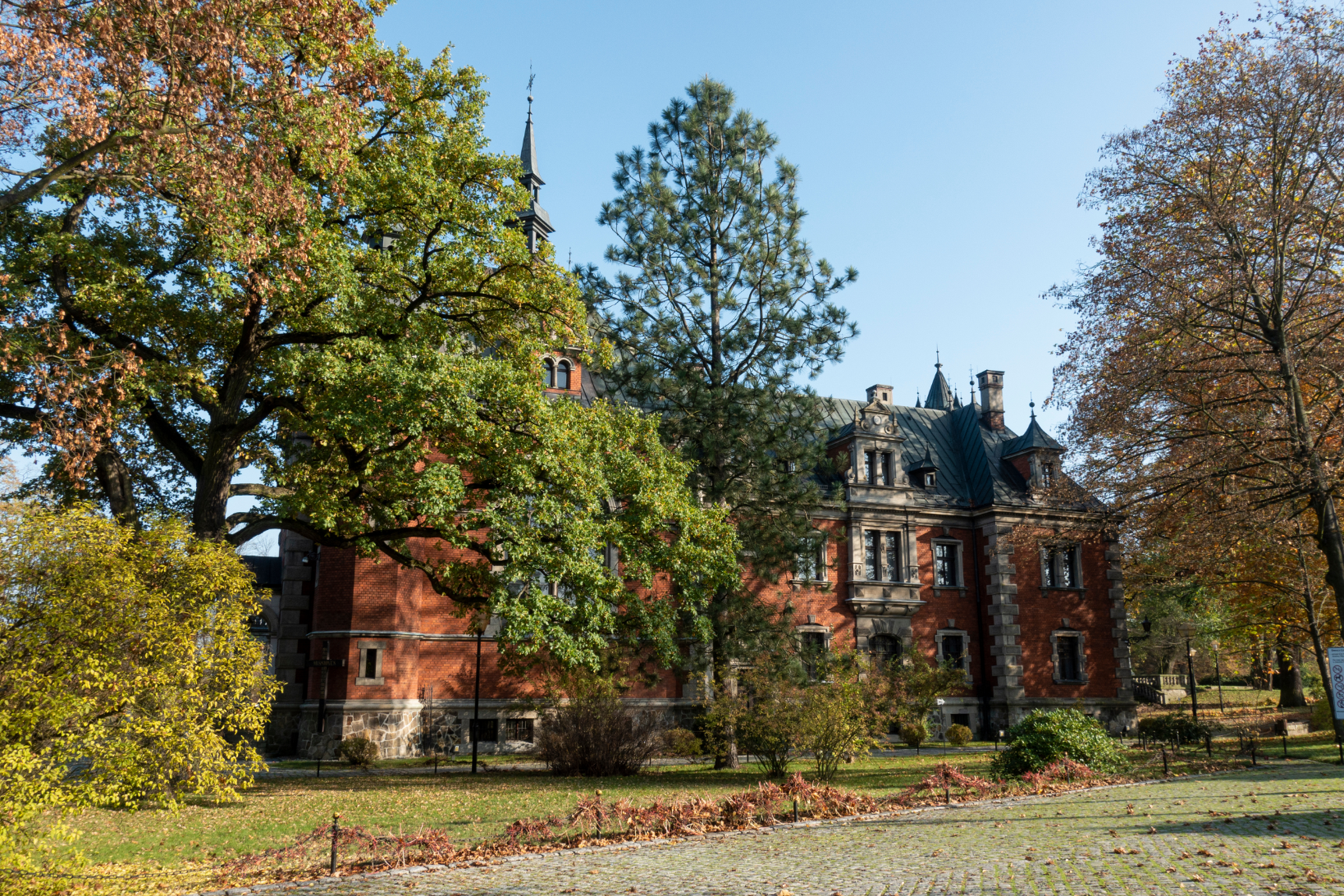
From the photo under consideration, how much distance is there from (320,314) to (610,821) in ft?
31.8

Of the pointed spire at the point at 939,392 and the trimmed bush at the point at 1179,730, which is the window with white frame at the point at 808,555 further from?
the pointed spire at the point at 939,392

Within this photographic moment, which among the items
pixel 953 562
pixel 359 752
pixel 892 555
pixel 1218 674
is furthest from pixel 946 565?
pixel 1218 674

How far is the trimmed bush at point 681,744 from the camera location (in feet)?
76.6

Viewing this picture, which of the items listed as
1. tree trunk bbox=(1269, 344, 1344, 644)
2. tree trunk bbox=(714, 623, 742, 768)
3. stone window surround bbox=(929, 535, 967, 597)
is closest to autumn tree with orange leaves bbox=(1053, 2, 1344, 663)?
tree trunk bbox=(1269, 344, 1344, 644)

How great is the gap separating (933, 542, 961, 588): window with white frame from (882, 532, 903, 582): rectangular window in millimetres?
1601

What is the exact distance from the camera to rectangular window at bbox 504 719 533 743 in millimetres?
25609

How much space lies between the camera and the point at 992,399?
1438 inches

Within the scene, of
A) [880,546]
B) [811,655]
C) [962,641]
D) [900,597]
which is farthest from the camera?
[962,641]

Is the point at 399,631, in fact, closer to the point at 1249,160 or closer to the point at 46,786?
the point at 46,786

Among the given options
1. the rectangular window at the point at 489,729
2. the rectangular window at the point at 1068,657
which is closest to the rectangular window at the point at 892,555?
the rectangular window at the point at 1068,657

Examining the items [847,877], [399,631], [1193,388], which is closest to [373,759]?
[399,631]

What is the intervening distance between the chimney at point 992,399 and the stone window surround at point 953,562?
573 cm

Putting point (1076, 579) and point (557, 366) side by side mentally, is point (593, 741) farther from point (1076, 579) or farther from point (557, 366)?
point (1076, 579)

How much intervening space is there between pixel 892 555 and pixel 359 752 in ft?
62.4
